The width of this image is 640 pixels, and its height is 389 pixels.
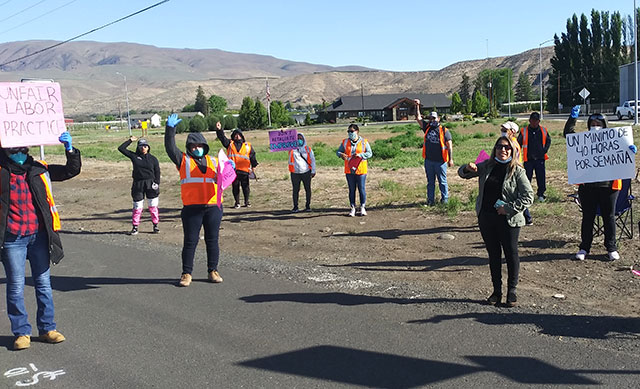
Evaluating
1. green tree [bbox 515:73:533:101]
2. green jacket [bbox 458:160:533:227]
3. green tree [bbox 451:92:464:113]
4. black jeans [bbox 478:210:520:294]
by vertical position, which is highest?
green tree [bbox 515:73:533:101]

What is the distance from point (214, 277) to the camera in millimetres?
8258

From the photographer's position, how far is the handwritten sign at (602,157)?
26.7 ft

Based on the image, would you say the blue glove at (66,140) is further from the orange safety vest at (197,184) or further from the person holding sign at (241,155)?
the person holding sign at (241,155)

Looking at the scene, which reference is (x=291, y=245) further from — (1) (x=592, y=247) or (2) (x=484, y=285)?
(1) (x=592, y=247)

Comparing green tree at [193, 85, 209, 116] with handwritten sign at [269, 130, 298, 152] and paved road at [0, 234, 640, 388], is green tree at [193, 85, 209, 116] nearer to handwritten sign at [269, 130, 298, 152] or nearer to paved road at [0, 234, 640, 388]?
handwritten sign at [269, 130, 298, 152]

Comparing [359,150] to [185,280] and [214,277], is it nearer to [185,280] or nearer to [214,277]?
[214,277]

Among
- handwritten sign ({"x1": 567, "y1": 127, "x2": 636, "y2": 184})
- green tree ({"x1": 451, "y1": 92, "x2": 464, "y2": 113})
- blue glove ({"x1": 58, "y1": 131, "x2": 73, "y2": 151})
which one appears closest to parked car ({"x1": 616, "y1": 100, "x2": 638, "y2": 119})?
handwritten sign ({"x1": 567, "y1": 127, "x2": 636, "y2": 184})

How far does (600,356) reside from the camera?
17.3 ft

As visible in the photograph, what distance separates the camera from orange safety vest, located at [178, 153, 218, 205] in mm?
7977

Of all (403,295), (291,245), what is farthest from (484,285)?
(291,245)

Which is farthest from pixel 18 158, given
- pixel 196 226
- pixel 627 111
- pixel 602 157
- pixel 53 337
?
pixel 627 111

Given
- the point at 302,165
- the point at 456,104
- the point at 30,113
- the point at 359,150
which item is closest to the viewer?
the point at 30,113

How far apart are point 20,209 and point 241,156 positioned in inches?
350

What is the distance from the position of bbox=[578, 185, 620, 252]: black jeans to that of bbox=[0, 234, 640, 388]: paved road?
243cm
